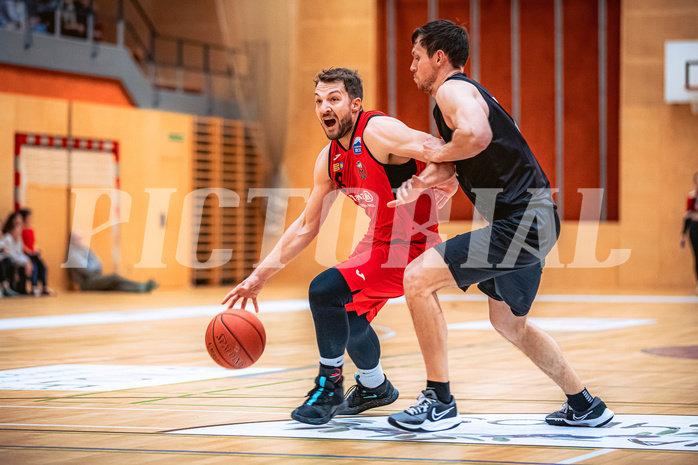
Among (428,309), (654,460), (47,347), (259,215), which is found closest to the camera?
(654,460)

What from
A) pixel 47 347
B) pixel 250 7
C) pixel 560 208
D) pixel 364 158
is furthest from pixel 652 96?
pixel 364 158

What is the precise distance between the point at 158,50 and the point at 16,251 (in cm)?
709

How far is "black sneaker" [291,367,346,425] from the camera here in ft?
12.2

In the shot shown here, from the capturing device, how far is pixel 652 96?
620 inches

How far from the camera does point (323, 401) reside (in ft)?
12.3

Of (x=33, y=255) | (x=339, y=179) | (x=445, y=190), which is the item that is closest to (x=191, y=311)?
(x=33, y=255)

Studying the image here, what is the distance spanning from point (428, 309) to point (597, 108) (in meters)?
13.5

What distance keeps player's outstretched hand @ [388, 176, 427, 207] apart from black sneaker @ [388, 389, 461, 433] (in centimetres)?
76

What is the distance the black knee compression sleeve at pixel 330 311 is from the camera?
3760 mm

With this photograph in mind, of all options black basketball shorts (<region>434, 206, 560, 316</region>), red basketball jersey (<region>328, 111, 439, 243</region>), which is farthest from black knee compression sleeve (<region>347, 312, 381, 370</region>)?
black basketball shorts (<region>434, 206, 560, 316</region>)

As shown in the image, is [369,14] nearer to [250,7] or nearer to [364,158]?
[250,7]

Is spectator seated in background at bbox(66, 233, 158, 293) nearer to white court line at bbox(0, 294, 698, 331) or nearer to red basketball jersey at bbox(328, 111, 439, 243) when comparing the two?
white court line at bbox(0, 294, 698, 331)

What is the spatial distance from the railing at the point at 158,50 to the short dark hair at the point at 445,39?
1127 cm

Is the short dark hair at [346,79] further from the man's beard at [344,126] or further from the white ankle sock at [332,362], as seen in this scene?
the white ankle sock at [332,362]
